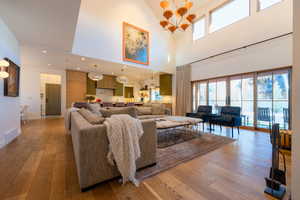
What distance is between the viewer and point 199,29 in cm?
650

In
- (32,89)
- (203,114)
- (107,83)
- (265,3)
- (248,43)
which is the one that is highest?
(265,3)

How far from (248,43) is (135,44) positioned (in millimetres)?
4772

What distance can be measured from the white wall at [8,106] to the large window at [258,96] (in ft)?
23.2

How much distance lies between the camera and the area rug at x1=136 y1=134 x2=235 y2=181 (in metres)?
1.80

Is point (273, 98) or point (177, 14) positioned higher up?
point (177, 14)

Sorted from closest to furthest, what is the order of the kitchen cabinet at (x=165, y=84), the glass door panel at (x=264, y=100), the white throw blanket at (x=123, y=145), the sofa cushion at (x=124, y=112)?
1. the white throw blanket at (x=123, y=145)
2. the sofa cushion at (x=124, y=112)
3. the glass door panel at (x=264, y=100)
4. the kitchen cabinet at (x=165, y=84)

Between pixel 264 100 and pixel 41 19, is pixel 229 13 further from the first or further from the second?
pixel 41 19

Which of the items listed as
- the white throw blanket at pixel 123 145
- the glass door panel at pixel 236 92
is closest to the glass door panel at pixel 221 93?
the glass door panel at pixel 236 92

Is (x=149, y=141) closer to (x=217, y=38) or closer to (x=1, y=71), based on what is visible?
(x=1, y=71)

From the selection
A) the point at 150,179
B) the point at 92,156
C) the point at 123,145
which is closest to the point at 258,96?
the point at 150,179

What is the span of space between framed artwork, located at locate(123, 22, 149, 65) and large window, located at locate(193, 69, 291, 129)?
384cm

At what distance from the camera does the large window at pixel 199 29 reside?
6.29 meters

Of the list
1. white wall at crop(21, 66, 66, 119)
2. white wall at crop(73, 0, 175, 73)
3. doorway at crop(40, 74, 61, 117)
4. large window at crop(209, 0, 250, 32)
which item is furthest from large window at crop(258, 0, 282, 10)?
doorway at crop(40, 74, 61, 117)

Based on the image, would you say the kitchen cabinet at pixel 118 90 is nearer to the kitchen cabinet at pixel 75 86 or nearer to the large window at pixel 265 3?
the kitchen cabinet at pixel 75 86
